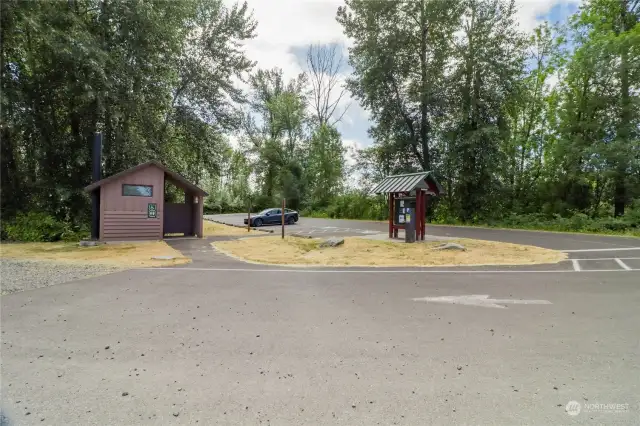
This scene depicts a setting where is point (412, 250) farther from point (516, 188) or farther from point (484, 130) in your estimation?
point (516, 188)

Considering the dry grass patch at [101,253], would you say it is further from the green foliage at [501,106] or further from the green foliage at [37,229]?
the green foliage at [501,106]

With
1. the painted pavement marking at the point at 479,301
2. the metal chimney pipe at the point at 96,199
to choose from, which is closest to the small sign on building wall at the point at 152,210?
the metal chimney pipe at the point at 96,199

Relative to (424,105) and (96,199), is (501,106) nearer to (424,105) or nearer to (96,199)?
(424,105)

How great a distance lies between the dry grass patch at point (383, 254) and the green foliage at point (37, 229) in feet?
22.2

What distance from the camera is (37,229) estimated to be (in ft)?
50.7

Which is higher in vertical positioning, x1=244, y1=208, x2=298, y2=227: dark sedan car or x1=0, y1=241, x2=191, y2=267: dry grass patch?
x1=244, y1=208, x2=298, y2=227: dark sedan car

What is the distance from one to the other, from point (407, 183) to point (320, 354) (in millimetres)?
12470

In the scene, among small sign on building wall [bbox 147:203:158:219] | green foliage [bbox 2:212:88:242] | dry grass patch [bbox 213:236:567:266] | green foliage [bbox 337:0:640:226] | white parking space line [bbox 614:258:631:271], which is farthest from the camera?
green foliage [bbox 337:0:640:226]

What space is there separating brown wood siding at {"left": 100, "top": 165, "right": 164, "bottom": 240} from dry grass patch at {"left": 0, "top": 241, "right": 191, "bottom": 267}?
3.84ft

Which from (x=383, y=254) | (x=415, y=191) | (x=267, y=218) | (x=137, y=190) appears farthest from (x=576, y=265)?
(x=267, y=218)

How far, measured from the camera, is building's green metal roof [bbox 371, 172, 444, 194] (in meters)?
14.9

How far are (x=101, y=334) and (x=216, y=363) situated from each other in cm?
176

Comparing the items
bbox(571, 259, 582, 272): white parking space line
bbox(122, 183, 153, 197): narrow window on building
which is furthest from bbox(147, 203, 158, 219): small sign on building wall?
bbox(571, 259, 582, 272): white parking space line

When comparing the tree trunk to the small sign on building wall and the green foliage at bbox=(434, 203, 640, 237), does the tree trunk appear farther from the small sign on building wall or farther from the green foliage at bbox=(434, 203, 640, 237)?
the small sign on building wall
